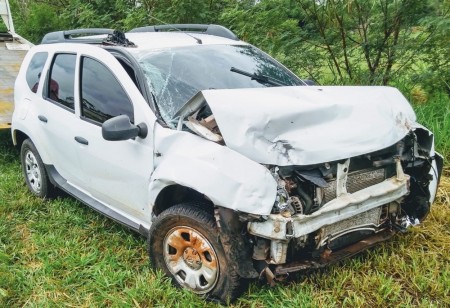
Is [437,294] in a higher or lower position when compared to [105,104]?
lower

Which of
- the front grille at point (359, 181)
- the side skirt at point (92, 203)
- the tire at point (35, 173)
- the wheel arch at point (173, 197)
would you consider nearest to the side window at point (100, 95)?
the wheel arch at point (173, 197)

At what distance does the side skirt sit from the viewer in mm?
3281

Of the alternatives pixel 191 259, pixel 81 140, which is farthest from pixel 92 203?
pixel 191 259

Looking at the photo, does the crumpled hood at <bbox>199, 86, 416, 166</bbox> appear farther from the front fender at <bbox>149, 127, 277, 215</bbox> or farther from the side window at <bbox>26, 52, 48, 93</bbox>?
the side window at <bbox>26, 52, 48, 93</bbox>

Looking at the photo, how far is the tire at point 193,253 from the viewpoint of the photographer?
2.67 m

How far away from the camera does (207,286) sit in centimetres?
283

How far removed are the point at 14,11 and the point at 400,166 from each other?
12.4m

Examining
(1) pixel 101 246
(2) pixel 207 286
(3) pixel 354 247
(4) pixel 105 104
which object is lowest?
(1) pixel 101 246

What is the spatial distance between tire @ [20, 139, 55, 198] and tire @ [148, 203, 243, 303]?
73.4 inches

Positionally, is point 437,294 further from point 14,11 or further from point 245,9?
point 14,11

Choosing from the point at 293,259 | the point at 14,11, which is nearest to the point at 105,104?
the point at 293,259

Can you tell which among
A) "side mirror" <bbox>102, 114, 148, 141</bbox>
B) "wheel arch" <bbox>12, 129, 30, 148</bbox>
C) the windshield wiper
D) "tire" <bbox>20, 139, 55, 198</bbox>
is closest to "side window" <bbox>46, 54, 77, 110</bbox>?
"tire" <bbox>20, 139, 55, 198</bbox>

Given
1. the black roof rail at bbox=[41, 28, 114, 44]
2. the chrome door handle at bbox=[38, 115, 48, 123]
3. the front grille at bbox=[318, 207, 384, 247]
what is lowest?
the front grille at bbox=[318, 207, 384, 247]

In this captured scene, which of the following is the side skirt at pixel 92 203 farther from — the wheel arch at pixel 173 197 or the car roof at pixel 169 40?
the car roof at pixel 169 40
